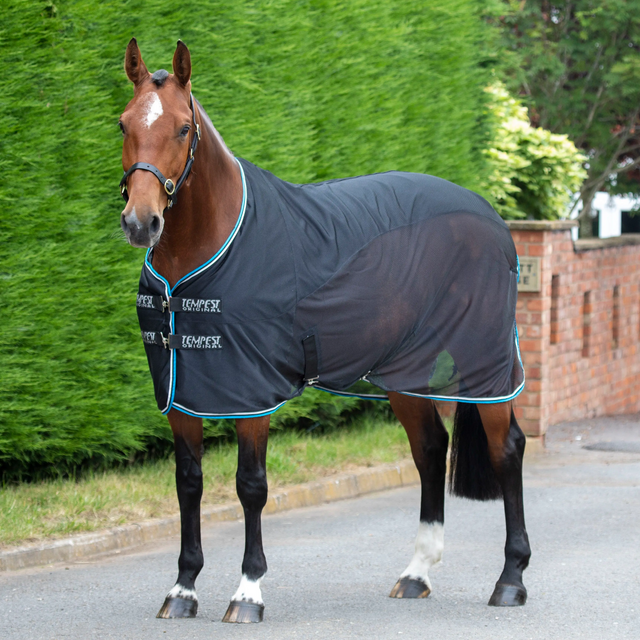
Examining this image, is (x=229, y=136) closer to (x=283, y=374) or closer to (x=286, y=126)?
(x=286, y=126)

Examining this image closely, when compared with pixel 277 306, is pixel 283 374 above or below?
below

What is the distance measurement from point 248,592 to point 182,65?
7.15ft

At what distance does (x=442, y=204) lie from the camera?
5.00 m

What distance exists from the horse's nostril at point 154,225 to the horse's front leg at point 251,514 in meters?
0.95

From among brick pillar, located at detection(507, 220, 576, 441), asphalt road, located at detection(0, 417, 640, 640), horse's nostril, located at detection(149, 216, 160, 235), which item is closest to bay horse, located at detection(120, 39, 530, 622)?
horse's nostril, located at detection(149, 216, 160, 235)

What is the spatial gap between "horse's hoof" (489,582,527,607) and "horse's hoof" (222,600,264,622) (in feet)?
3.67

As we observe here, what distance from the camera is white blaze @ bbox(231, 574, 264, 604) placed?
171 inches

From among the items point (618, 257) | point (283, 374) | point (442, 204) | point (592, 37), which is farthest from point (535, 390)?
point (592, 37)

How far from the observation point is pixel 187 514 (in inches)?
176

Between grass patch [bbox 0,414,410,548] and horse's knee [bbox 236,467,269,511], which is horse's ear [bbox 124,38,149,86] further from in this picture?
grass patch [bbox 0,414,410,548]

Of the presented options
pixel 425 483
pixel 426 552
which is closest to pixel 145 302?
pixel 425 483

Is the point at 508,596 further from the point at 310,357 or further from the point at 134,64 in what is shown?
the point at 134,64

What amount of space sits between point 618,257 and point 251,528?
885 cm

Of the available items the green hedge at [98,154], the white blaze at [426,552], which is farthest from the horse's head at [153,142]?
the white blaze at [426,552]
